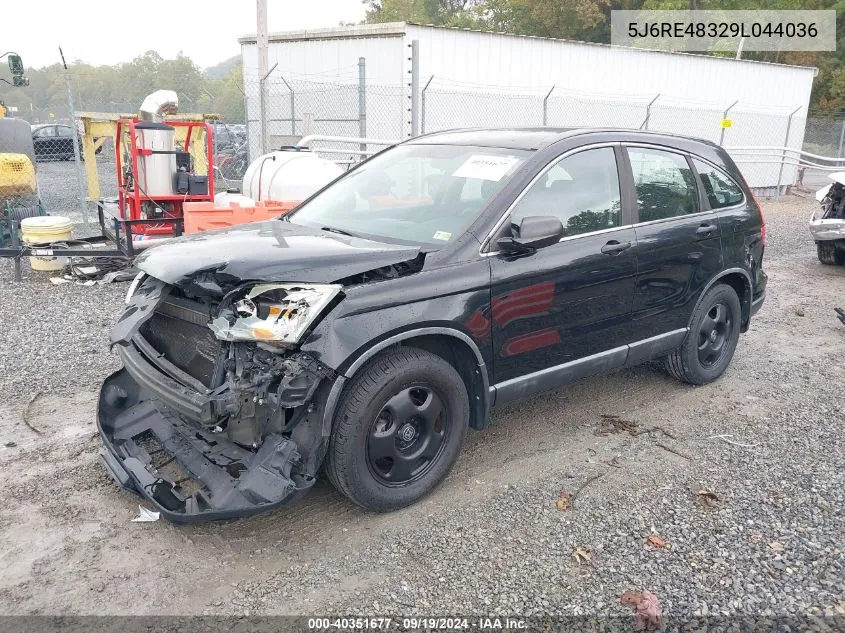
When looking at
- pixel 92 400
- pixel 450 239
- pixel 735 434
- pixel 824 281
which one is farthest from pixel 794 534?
pixel 824 281

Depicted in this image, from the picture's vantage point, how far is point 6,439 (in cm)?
410

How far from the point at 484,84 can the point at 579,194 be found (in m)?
11.7

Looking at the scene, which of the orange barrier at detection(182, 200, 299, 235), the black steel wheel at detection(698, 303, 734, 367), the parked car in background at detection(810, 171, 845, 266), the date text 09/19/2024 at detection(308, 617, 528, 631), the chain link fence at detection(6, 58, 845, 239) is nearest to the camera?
the date text 09/19/2024 at detection(308, 617, 528, 631)

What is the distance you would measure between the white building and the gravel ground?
820cm

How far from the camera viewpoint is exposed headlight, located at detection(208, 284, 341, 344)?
2971mm

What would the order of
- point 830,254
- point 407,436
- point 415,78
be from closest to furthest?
point 407,436, point 830,254, point 415,78

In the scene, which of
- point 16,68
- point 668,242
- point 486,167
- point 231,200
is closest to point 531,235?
point 486,167

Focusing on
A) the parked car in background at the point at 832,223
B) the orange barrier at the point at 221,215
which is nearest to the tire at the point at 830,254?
the parked car in background at the point at 832,223

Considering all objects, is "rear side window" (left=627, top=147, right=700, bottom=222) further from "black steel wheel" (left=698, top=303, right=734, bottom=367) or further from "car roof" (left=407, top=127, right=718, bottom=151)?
"black steel wheel" (left=698, top=303, right=734, bottom=367)

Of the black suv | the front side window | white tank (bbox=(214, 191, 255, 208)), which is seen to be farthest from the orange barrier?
the front side window

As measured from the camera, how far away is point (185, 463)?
3.29 meters

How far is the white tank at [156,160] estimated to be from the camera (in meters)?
8.36

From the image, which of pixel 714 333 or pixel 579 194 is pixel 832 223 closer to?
pixel 714 333

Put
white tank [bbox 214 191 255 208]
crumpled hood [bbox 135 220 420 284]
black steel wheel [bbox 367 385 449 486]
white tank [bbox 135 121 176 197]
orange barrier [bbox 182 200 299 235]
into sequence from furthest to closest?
white tank [bbox 135 121 176 197] < white tank [bbox 214 191 255 208] < orange barrier [bbox 182 200 299 235] < black steel wheel [bbox 367 385 449 486] < crumpled hood [bbox 135 220 420 284]
